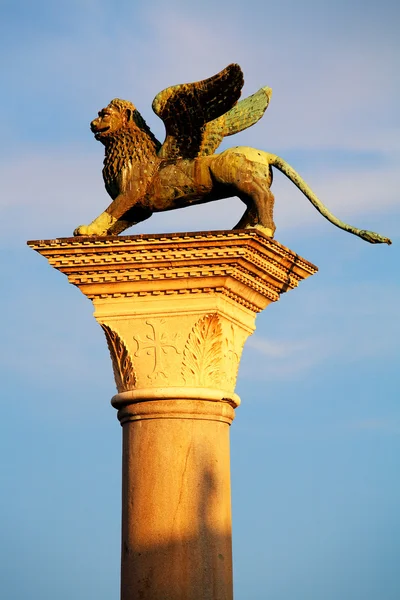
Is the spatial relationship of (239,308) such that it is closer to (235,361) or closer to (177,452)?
(235,361)

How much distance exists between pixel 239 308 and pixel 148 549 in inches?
99.7

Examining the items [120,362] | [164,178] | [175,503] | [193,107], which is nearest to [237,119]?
[193,107]

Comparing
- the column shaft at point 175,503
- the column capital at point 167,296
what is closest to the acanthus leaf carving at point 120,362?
the column capital at point 167,296

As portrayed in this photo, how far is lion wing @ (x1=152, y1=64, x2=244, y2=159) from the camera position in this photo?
13.9 meters

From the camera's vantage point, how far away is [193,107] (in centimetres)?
1426

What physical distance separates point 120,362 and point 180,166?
A: 2.09 metres

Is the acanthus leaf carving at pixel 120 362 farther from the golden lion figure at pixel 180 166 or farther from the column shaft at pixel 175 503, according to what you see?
the golden lion figure at pixel 180 166

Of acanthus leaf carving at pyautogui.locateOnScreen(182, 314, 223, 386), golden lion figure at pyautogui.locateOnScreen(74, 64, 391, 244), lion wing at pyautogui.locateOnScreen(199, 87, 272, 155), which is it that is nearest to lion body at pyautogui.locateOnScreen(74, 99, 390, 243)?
golden lion figure at pyautogui.locateOnScreen(74, 64, 391, 244)

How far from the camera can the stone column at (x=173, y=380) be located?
13.2 meters

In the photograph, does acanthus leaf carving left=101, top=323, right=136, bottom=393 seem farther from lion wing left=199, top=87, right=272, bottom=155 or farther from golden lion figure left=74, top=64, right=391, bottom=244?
lion wing left=199, top=87, right=272, bottom=155

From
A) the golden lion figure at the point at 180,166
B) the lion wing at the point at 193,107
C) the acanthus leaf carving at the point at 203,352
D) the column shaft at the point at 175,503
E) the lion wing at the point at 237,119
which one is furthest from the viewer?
the lion wing at the point at 237,119

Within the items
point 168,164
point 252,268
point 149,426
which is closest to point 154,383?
point 149,426

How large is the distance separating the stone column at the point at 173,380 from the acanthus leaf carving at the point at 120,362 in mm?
13

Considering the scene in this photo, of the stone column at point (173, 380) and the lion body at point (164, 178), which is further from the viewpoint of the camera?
the lion body at point (164, 178)
